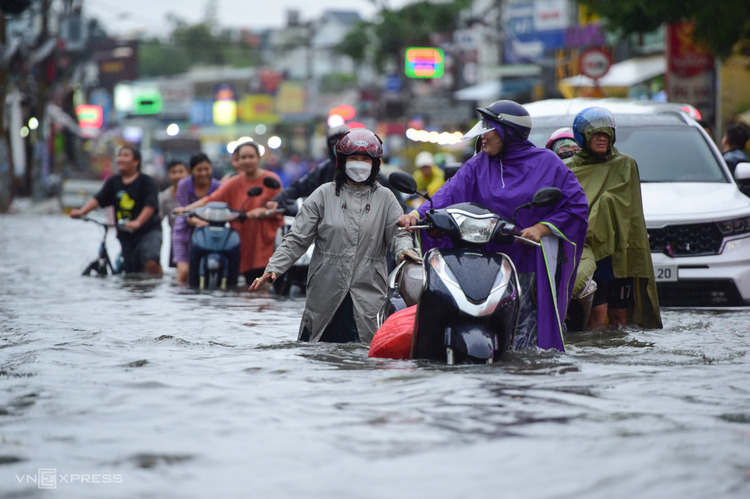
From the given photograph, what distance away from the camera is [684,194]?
11.2 meters

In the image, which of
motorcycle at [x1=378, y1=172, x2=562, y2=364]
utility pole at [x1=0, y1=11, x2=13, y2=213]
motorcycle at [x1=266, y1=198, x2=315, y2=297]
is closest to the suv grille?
motorcycle at [x1=266, y1=198, x2=315, y2=297]

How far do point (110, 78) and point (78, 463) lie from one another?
60727mm

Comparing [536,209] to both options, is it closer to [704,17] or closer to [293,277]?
[293,277]

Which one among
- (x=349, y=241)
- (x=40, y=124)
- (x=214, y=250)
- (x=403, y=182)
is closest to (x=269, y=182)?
(x=214, y=250)

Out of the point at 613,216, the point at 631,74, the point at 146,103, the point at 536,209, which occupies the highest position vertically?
the point at 146,103

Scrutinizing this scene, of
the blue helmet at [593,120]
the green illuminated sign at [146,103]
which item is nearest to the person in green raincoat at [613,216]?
the blue helmet at [593,120]

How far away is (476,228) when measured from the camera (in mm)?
6805

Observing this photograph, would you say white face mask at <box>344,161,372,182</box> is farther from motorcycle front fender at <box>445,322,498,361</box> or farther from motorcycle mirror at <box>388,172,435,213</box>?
motorcycle front fender at <box>445,322,498,361</box>

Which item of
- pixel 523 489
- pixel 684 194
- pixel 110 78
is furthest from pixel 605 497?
pixel 110 78

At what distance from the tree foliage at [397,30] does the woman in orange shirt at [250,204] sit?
47982 millimetres

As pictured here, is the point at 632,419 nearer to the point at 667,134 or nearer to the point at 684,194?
the point at 684,194

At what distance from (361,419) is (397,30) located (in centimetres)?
6197

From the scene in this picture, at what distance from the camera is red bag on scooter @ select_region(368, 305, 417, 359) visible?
23.9 ft

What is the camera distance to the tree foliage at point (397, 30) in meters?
64.5
